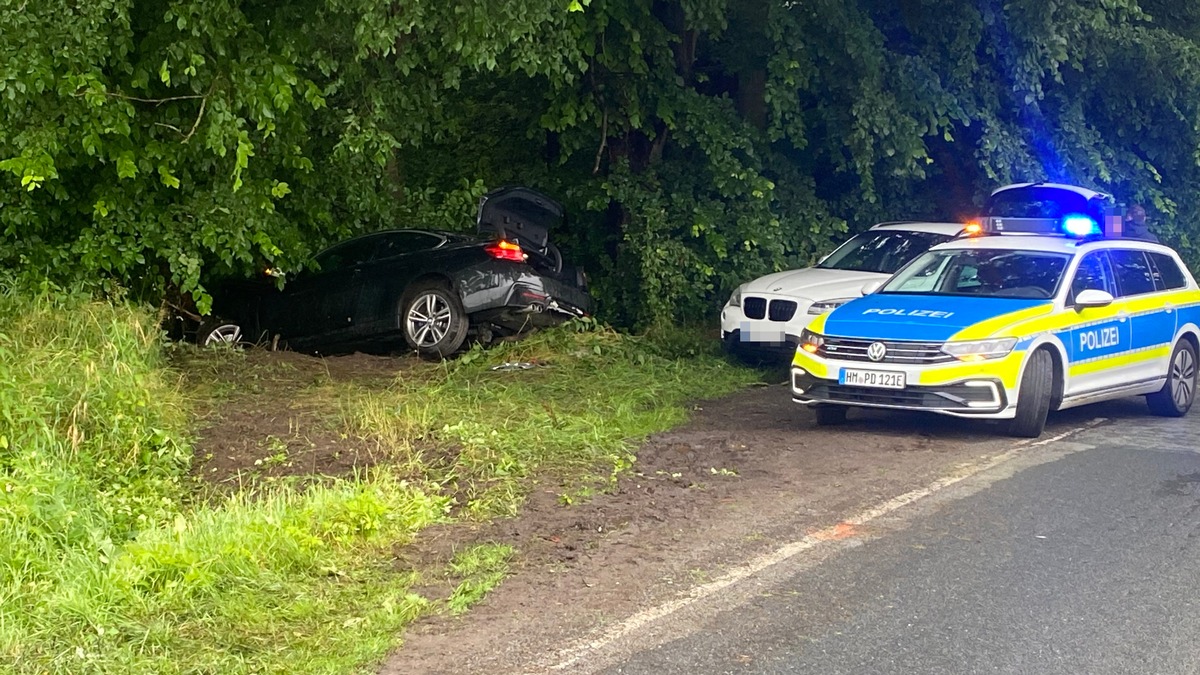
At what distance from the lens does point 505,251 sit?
12.5m

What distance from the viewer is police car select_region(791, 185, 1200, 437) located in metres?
8.74

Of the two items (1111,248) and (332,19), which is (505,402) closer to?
(332,19)

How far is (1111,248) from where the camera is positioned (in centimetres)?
1029

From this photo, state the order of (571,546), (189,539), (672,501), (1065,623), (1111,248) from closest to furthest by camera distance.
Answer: (1065,623) → (189,539) → (571,546) → (672,501) → (1111,248)

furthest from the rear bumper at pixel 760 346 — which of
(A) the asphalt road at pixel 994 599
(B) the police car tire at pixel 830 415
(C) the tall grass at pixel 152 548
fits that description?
(C) the tall grass at pixel 152 548

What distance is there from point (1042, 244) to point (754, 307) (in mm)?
3198

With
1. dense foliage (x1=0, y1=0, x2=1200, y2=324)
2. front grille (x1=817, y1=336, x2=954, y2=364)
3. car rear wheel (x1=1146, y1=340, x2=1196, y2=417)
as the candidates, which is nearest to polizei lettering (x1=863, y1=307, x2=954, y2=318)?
front grille (x1=817, y1=336, x2=954, y2=364)

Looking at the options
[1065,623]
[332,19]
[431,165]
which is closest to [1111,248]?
[1065,623]

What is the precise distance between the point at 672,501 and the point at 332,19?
5599mm

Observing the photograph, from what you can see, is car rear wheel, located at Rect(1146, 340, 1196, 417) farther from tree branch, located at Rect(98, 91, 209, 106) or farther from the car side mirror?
tree branch, located at Rect(98, 91, 209, 106)

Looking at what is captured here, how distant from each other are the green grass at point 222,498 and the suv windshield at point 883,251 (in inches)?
136

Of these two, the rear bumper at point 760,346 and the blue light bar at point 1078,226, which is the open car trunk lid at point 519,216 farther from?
the blue light bar at point 1078,226

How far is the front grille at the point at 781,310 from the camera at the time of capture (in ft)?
40.1

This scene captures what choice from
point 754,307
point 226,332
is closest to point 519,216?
point 754,307
